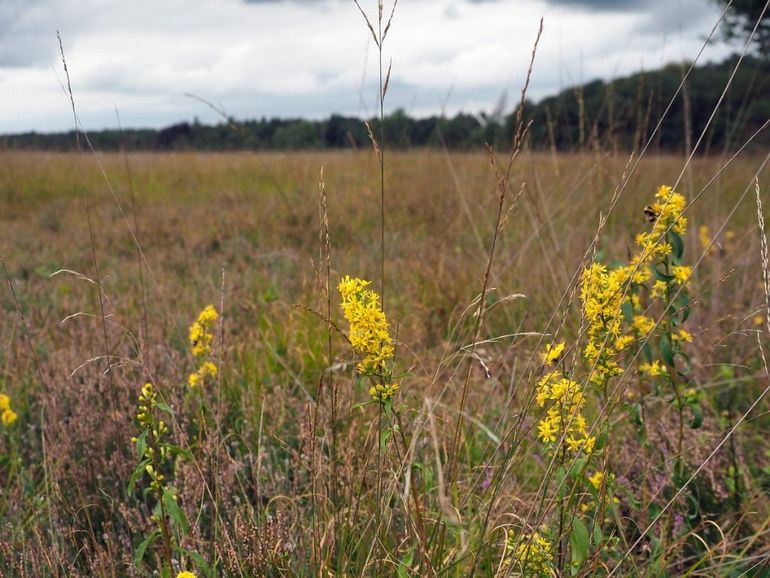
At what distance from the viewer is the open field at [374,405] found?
1499 millimetres

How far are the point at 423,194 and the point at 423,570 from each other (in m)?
5.72

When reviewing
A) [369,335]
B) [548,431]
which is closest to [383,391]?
[369,335]

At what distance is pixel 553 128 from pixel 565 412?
4.98m

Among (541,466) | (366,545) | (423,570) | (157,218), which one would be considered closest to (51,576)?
(366,545)

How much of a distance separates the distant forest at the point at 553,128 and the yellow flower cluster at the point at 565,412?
2.17m

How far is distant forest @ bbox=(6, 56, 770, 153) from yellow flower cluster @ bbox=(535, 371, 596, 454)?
2167 millimetres

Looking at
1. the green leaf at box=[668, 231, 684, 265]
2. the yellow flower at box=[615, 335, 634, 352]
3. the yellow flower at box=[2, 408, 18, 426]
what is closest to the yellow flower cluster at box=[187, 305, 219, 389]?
the yellow flower at box=[2, 408, 18, 426]

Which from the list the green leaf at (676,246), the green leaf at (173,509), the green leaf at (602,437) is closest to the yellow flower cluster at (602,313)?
the green leaf at (602,437)

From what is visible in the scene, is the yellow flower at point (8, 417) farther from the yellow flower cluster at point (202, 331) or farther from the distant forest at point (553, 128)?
the distant forest at point (553, 128)

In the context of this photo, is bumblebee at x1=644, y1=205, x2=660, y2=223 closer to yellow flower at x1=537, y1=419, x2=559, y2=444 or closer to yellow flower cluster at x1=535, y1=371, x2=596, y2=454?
yellow flower cluster at x1=535, y1=371, x2=596, y2=454

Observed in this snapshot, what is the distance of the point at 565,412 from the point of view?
1452 mm

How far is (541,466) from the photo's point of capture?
2.34m

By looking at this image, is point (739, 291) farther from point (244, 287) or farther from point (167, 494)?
point (167, 494)

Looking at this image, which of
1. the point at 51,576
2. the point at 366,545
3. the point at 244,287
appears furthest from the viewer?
the point at 244,287
